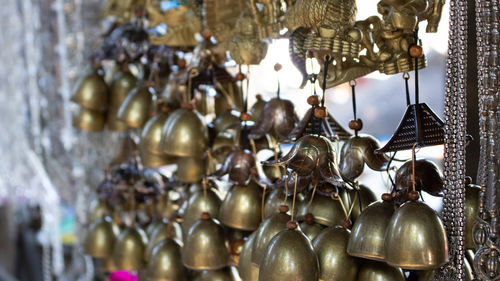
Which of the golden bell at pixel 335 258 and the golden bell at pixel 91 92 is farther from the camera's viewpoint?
the golden bell at pixel 91 92

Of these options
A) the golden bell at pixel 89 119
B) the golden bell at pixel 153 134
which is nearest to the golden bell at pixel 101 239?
the golden bell at pixel 89 119

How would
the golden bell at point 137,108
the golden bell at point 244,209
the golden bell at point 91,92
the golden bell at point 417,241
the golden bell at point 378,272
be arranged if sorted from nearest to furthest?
the golden bell at point 417,241, the golden bell at point 378,272, the golden bell at point 244,209, the golden bell at point 137,108, the golden bell at point 91,92

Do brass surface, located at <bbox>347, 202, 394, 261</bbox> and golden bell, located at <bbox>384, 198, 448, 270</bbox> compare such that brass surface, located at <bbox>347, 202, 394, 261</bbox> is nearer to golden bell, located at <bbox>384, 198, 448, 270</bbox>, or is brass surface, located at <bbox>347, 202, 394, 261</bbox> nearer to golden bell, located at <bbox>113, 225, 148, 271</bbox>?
golden bell, located at <bbox>384, 198, 448, 270</bbox>

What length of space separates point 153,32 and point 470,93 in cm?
81

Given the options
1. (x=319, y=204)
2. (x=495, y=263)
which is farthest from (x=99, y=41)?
(x=495, y=263)

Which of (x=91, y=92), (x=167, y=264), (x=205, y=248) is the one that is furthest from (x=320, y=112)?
(x=91, y=92)

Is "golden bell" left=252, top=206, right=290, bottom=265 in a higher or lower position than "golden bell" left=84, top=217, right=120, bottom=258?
higher

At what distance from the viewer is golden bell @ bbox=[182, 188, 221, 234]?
136 centimetres

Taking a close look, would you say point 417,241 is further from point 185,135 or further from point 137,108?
point 137,108

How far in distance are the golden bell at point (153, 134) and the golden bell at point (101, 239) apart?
405 millimetres

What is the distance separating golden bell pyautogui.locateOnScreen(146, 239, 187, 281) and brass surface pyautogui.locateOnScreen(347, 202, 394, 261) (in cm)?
56

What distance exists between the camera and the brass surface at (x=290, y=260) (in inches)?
37.4

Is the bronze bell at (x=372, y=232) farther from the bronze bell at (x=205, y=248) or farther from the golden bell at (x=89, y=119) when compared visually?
the golden bell at (x=89, y=119)

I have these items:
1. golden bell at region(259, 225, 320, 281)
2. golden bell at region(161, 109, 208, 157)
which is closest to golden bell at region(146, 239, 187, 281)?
golden bell at region(161, 109, 208, 157)
